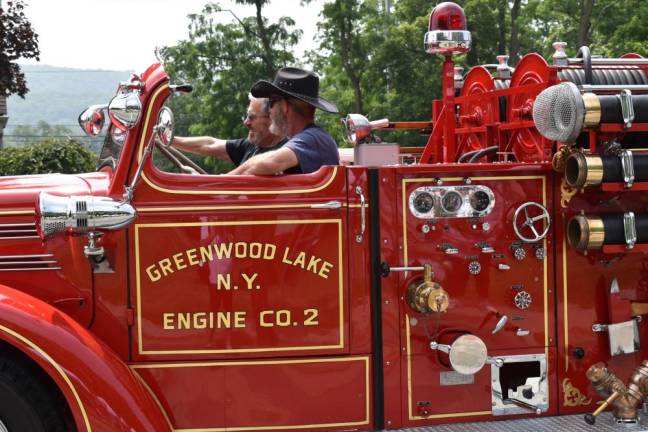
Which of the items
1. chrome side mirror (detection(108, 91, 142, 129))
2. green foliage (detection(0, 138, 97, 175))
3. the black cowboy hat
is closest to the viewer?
chrome side mirror (detection(108, 91, 142, 129))

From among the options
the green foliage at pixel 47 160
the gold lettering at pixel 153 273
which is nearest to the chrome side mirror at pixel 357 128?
the gold lettering at pixel 153 273

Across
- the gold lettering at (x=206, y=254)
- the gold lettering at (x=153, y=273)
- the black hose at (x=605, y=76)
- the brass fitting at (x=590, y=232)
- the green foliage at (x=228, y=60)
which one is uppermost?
the green foliage at (x=228, y=60)

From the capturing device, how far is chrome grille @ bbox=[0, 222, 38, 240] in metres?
3.32

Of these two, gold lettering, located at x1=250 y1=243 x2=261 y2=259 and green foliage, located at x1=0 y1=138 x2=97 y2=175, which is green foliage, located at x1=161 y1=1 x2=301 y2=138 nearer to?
green foliage, located at x1=0 y1=138 x2=97 y2=175

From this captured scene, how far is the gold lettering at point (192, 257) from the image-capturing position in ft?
10.8

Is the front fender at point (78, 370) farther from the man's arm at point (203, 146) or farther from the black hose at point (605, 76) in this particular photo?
the black hose at point (605, 76)

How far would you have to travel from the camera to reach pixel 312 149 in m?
3.66

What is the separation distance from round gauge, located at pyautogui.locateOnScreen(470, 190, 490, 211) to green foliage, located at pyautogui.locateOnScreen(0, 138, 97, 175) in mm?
9220

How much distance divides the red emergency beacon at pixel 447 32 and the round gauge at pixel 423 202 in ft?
4.75

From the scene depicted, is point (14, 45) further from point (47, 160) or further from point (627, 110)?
point (627, 110)

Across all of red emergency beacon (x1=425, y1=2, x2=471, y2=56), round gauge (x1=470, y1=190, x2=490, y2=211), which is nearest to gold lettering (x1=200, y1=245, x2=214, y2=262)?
round gauge (x1=470, y1=190, x2=490, y2=211)

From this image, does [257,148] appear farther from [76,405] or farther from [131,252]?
[76,405]

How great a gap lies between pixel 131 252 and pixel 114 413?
61cm

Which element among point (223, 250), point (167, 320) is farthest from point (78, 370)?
point (223, 250)
